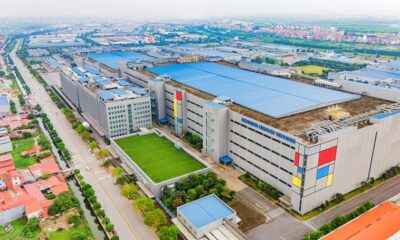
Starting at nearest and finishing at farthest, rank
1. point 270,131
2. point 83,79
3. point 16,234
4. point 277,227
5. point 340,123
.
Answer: point 16,234 → point 277,227 → point 340,123 → point 270,131 → point 83,79

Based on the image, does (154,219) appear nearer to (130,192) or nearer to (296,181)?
(130,192)

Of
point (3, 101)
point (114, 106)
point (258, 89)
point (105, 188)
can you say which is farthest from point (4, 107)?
point (258, 89)

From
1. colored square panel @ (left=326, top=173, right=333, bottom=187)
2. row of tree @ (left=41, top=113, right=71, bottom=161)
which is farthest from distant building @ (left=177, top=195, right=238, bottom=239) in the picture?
row of tree @ (left=41, top=113, right=71, bottom=161)

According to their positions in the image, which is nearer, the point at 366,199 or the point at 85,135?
the point at 366,199

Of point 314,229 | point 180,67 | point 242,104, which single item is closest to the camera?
point 314,229

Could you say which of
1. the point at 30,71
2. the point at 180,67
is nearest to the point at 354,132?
the point at 180,67

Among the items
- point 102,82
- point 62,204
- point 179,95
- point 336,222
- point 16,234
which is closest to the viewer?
point 336,222

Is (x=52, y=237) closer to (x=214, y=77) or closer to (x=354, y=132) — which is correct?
(x=354, y=132)

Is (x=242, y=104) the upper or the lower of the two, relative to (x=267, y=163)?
upper
